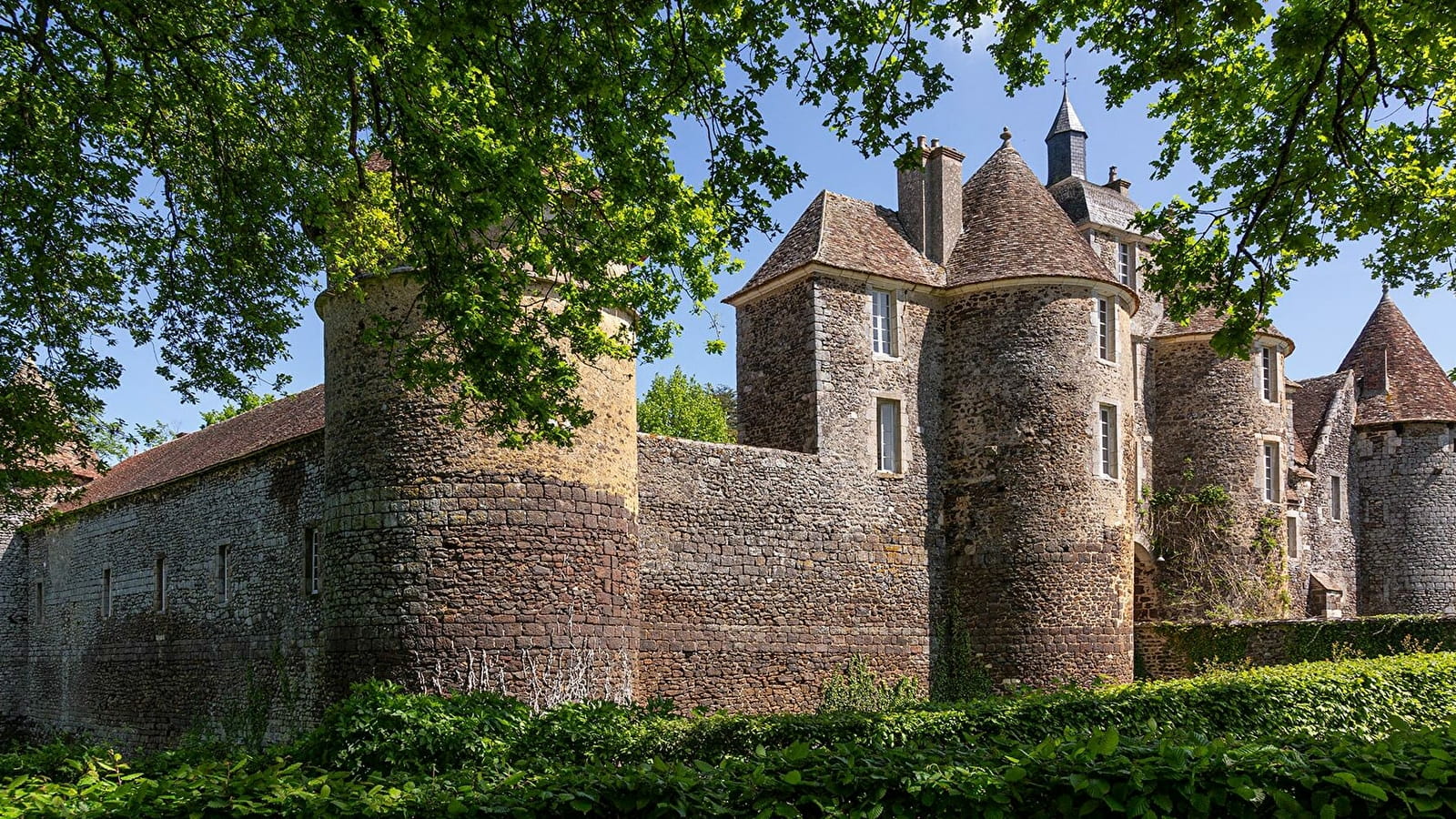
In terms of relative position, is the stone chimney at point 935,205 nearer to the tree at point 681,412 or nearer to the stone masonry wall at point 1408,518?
the stone masonry wall at point 1408,518

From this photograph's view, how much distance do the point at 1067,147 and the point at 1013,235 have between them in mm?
9444

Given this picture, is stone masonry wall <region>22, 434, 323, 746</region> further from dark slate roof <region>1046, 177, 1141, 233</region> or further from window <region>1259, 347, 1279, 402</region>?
window <region>1259, 347, 1279, 402</region>

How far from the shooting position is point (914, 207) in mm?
21969

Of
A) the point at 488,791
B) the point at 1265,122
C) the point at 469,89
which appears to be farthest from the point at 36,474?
the point at 1265,122

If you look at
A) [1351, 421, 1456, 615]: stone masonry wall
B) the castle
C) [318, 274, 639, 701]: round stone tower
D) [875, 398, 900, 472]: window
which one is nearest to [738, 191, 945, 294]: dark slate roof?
the castle

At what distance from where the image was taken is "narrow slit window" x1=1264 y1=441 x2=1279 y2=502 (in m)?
24.9

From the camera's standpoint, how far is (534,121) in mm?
9008

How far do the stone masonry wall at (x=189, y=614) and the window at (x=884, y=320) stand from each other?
9.59 metres

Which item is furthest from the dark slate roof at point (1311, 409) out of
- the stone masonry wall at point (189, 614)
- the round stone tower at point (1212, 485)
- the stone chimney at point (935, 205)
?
the stone masonry wall at point (189, 614)

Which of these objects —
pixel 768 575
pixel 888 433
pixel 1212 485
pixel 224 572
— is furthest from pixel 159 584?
pixel 1212 485

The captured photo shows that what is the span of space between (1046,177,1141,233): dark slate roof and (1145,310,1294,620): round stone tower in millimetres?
2766

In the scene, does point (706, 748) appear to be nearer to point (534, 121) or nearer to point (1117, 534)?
point (534, 121)

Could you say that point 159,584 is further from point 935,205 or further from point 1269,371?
point 1269,371

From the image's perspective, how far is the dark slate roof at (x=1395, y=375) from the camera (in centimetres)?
3100
